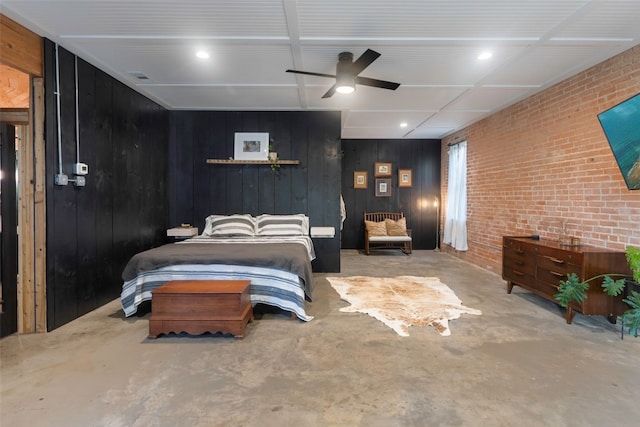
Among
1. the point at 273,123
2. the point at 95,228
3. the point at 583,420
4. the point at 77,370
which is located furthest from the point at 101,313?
the point at 583,420

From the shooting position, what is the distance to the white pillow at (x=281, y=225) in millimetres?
4742

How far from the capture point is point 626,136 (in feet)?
9.85

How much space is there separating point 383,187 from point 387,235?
1.30 meters

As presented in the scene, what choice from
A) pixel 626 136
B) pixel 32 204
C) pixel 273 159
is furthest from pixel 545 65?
pixel 32 204

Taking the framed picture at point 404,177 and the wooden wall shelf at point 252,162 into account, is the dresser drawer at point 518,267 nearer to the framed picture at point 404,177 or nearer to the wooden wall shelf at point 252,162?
the wooden wall shelf at point 252,162

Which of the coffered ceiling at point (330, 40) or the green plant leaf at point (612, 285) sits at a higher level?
the coffered ceiling at point (330, 40)

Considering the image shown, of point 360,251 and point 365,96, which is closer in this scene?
point 365,96

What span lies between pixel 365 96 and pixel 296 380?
381 centimetres

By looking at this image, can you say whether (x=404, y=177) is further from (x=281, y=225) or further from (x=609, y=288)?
(x=609, y=288)

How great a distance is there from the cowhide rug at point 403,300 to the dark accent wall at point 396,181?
3160 millimetres

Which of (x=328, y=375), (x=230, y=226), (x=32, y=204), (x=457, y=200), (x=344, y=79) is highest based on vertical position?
(x=344, y=79)

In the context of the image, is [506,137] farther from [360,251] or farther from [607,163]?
[360,251]

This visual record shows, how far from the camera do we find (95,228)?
352cm

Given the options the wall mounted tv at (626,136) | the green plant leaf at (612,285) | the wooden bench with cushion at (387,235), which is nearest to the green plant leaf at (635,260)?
the green plant leaf at (612,285)
